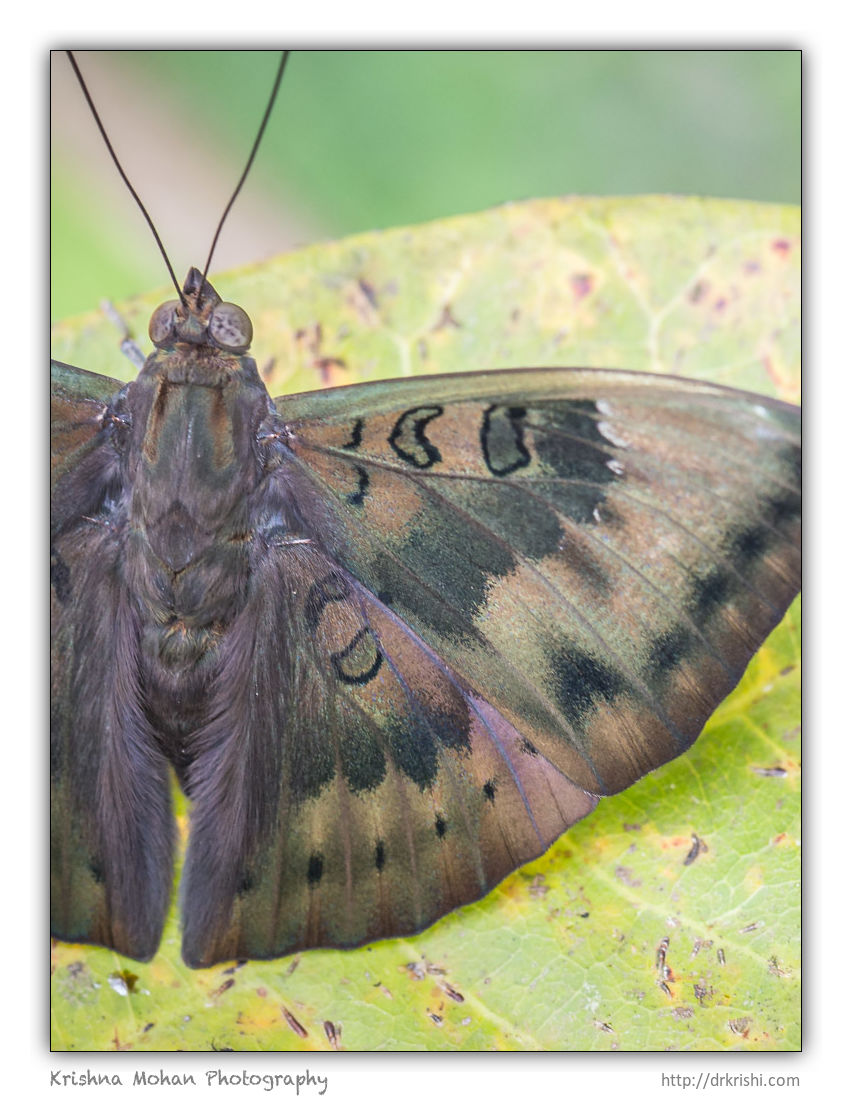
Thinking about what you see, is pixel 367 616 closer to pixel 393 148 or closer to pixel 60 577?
pixel 60 577

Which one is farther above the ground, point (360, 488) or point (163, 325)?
point (163, 325)

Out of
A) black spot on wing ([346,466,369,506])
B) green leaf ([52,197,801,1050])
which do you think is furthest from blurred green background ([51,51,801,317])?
black spot on wing ([346,466,369,506])

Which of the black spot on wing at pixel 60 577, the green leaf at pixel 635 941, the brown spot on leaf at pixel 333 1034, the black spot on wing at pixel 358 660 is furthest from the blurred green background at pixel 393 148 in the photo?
the brown spot on leaf at pixel 333 1034

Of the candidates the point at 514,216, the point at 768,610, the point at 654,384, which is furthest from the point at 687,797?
the point at 514,216

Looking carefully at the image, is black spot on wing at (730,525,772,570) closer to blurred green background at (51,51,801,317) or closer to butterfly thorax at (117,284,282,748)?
butterfly thorax at (117,284,282,748)

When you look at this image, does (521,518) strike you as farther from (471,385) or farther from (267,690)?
(267,690)

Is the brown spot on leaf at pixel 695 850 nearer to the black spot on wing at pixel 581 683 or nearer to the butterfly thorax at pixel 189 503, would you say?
the black spot on wing at pixel 581 683

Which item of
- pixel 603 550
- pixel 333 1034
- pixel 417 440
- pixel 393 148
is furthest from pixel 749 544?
pixel 393 148
